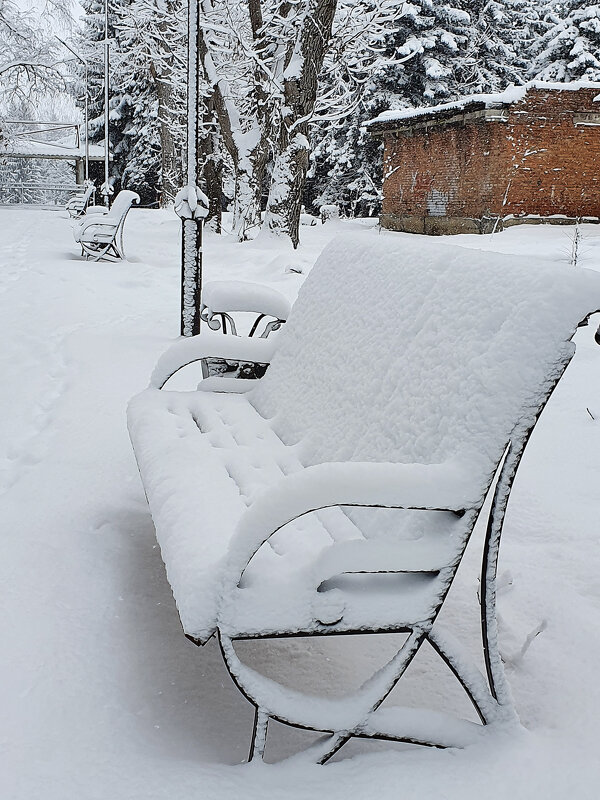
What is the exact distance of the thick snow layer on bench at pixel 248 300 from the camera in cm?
365

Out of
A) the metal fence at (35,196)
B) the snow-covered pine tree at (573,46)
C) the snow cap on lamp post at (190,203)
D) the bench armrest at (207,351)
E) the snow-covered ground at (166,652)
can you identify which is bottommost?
the metal fence at (35,196)

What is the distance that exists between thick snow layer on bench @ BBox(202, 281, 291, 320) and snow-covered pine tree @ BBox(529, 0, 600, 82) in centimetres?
2795

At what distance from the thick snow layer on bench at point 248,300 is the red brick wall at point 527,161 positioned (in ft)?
48.5

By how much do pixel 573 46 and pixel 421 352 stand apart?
101 ft

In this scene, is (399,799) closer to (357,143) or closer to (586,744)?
(586,744)

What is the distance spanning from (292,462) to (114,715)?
850mm

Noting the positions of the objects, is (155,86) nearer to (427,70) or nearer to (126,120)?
(427,70)

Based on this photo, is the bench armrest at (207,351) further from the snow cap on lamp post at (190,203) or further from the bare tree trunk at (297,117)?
the bare tree trunk at (297,117)

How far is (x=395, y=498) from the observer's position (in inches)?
65.1

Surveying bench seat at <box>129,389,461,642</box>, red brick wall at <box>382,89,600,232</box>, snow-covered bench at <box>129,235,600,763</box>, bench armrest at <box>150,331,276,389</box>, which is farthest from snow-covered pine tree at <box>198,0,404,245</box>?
snow-covered bench at <box>129,235,600,763</box>

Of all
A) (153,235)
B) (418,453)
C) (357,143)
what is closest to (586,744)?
(418,453)

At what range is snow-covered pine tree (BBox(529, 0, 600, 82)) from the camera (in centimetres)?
2853

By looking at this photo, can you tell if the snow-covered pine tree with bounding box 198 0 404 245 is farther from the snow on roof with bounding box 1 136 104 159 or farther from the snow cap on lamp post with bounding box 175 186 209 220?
the snow on roof with bounding box 1 136 104 159

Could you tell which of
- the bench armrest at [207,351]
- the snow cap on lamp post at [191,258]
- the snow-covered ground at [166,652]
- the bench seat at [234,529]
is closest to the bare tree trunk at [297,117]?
the snow cap on lamp post at [191,258]
